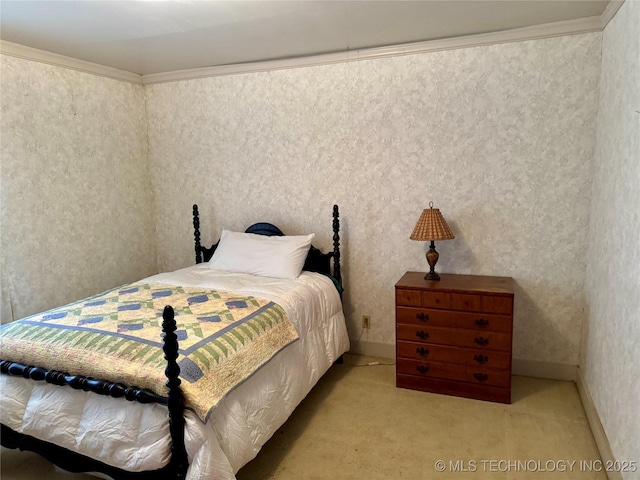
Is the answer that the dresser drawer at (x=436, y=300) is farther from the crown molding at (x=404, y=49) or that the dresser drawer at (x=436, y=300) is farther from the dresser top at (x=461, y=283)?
the crown molding at (x=404, y=49)

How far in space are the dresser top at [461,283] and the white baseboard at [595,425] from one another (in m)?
0.77

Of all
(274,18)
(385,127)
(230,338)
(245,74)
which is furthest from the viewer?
(245,74)

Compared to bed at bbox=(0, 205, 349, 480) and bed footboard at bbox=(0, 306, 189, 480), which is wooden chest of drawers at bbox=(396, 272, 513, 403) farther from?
bed footboard at bbox=(0, 306, 189, 480)

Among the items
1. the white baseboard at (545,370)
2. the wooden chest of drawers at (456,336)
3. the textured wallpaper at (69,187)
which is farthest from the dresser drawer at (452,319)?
the textured wallpaper at (69,187)

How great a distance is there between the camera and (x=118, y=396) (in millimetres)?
1665

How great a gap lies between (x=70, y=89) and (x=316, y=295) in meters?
2.57

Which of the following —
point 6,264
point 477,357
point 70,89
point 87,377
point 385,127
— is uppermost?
point 70,89

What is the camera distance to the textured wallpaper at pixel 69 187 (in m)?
2.95

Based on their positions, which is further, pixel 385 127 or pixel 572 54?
pixel 385 127

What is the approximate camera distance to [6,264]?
2918 millimetres

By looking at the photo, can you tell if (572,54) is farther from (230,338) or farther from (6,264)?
(6,264)

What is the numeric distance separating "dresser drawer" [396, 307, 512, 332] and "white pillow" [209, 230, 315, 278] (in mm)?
860

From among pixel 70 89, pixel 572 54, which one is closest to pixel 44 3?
pixel 70 89

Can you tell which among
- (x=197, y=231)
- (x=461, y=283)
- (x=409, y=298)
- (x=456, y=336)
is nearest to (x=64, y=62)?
(x=197, y=231)
